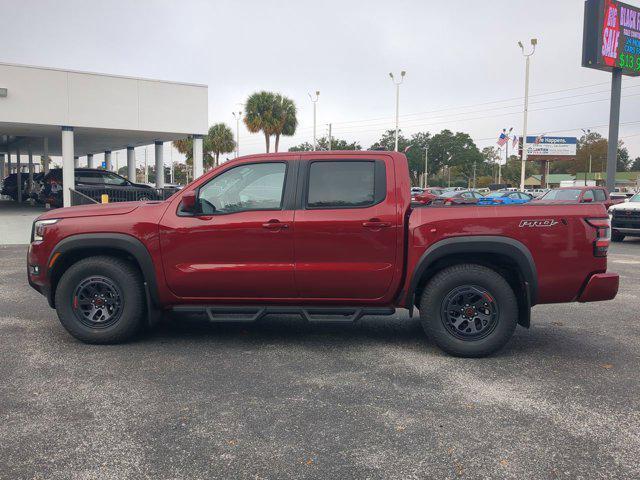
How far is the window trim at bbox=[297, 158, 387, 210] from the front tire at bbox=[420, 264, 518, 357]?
3.00 ft

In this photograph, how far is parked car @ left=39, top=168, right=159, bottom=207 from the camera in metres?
19.9

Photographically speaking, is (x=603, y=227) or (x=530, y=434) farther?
(x=603, y=227)

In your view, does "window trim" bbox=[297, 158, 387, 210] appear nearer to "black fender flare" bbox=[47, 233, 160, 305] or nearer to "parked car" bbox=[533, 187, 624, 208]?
"black fender flare" bbox=[47, 233, 160, 305]

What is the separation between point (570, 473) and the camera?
122 inches

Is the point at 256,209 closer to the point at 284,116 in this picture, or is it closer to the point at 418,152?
the point at 284,116

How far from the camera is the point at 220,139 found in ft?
199

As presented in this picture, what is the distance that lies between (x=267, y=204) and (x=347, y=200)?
76 cm

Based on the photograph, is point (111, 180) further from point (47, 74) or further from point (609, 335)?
point (609, 335)

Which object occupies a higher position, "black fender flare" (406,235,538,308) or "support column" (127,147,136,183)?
"support column" (127,147,136,183)

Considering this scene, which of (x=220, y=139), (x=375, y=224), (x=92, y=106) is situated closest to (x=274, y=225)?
(x=375, y=224)

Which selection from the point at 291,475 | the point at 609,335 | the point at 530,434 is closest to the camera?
the point at 291,475

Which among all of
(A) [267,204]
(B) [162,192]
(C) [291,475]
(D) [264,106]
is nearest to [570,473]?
(C) [291,475]

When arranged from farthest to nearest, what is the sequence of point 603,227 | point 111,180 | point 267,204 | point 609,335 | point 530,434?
point 111,180
point 609,335
point 267,204
point 603,227
point 530,434

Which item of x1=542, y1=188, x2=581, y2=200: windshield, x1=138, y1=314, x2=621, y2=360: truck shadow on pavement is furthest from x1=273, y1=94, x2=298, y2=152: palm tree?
x1=138, y1=314, x2=621, y2=360: truck shadow on pavement
